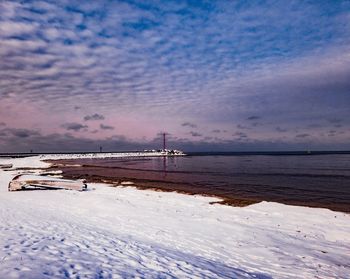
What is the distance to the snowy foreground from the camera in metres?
7.21

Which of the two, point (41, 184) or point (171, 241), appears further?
point (41, 184)

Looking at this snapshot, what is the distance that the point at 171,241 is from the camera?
10.9 meters

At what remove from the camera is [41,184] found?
25.4m

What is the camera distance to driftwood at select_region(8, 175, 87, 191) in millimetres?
24562

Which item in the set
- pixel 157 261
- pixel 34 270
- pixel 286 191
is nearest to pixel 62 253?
pixel 34 270

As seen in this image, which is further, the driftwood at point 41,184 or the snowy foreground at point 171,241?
the driftwood at point 41,184

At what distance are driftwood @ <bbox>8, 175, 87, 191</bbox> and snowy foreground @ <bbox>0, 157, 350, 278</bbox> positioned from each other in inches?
268

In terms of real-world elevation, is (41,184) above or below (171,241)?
above

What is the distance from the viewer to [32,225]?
11297mm

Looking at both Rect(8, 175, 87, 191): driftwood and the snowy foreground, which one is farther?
Rect(8, 175, 87, 191): driftwood

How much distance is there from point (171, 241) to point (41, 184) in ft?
62.6

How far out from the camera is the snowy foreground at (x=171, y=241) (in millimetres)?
→ 7212

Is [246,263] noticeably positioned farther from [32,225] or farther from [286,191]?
[286,191]

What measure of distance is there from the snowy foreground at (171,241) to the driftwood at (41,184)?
268 inches
